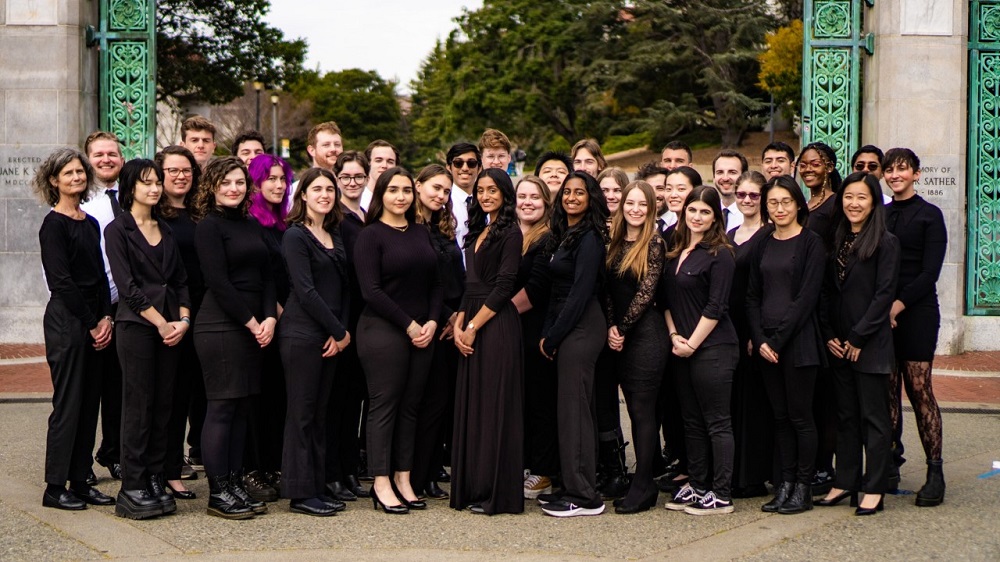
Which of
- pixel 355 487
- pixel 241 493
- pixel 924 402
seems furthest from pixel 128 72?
pixel 924 402

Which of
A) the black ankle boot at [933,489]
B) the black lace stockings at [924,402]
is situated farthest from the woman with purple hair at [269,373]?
the black ankle boot at [933,489]

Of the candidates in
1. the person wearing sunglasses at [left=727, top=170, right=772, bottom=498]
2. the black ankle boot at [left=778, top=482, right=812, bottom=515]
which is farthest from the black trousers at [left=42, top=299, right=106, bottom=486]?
the black ankle boot at [left=778, top=482, right=812, bottom=515]

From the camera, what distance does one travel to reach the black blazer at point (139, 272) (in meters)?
6.85

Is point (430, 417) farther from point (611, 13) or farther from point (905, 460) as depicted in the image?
point (611, 13)

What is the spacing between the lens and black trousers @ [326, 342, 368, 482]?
295 inches

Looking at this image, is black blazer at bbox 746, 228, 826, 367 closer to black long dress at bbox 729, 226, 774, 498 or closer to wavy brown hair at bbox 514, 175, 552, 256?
black long dress at bbox 729, 226, 774, 498

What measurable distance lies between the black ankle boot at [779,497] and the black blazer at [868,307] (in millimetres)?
812

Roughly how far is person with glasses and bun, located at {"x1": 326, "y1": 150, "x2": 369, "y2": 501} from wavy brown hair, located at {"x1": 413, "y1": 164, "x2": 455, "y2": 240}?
1.44 ft

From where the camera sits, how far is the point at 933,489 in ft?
23.8

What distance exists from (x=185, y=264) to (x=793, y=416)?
3878 millimetres

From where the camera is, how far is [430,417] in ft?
24.4

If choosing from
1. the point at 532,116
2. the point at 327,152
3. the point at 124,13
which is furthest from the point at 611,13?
the point at 327,152

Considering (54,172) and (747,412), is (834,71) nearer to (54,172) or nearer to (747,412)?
(747,412)

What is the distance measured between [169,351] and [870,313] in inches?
167
